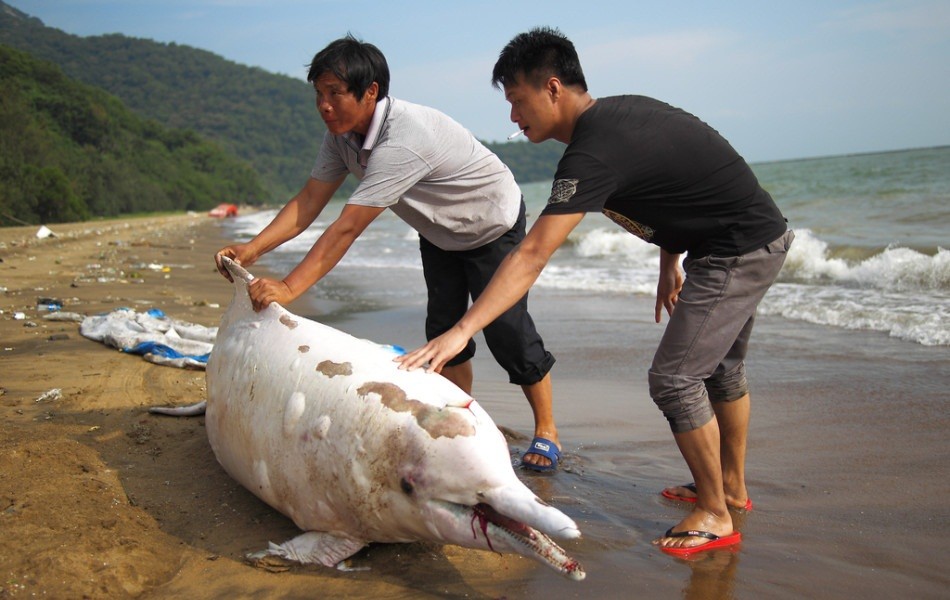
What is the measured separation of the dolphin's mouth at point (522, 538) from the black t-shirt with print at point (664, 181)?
1.03 metres

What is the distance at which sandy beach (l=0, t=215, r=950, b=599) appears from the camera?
258cm

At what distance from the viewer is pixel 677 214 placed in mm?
2996

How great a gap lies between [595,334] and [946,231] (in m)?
8.44

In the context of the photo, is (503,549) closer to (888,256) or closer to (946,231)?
(888,256)

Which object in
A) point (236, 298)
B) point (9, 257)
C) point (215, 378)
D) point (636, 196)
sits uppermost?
point (636, 196)

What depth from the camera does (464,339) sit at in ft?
8.86

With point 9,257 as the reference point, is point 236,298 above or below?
above

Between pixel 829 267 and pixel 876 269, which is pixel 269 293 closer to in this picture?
pixel 876 269

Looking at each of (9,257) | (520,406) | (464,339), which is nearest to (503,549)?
(464,339)

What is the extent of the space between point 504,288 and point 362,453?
0.73 meters

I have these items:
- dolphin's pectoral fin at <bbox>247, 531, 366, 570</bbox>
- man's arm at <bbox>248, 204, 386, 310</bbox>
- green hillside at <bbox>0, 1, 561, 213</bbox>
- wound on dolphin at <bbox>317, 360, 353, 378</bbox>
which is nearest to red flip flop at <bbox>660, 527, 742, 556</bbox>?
dolphin's pectoral fin at <bbox>247, 531, 366, 570</bbox>

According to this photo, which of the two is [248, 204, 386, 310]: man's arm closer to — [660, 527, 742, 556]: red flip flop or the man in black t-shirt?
the man in black t-shirt

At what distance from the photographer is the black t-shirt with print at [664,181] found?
273 cm

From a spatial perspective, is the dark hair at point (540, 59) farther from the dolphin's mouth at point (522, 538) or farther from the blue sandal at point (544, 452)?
the blue sandal at point (544, 452)
